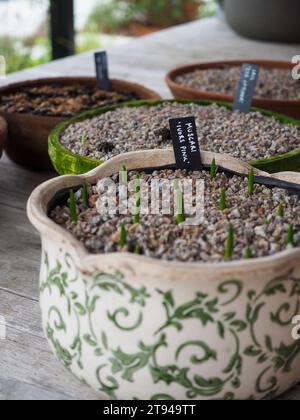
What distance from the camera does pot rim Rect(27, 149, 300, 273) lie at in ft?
3.13

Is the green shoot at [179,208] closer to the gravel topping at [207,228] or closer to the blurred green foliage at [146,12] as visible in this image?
the gravel topping at [207,228]

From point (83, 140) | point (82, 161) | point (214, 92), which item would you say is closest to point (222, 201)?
point (82, 161)

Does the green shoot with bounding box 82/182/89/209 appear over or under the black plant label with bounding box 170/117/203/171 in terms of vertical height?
under

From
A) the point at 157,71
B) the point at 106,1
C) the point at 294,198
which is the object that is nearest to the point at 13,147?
the point at 294,198

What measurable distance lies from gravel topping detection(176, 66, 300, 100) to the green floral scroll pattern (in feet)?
4.41

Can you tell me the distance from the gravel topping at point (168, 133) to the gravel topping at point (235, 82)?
414 mm

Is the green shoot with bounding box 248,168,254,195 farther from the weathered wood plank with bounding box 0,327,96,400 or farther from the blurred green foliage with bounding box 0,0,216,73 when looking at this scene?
the blurred green foliage with bounding box 0,0,216,73

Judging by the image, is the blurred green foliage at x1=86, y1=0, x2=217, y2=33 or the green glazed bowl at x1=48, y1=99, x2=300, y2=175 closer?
the green glazed bowl at x1=48, y1=99, x2=300, y2=175

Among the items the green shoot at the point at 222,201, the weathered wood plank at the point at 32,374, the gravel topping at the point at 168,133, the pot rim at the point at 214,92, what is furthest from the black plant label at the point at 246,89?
the weathered wood plank at the point at 32,374

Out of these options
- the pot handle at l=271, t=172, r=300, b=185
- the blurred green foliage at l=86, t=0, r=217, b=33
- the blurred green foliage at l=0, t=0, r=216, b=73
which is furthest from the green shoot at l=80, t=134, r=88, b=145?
the blurred green foliage at l=86, t=0, r=217, b=33

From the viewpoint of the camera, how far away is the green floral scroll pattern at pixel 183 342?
986 millimetres

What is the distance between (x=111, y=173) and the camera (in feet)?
4.51

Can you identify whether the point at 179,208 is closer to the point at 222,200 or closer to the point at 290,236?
the point at 222,200

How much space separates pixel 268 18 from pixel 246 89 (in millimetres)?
2087
